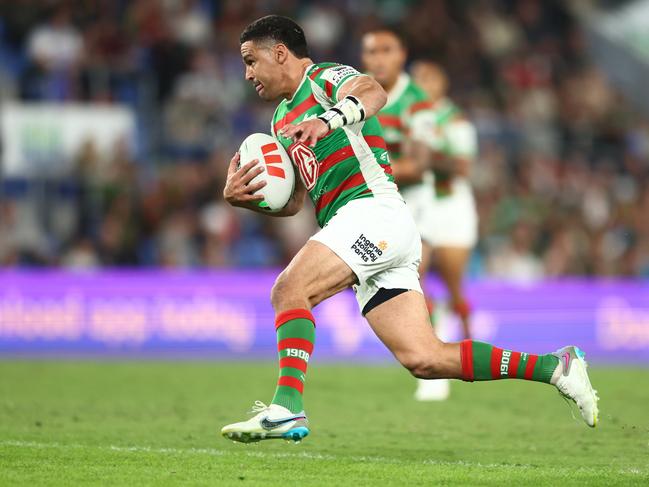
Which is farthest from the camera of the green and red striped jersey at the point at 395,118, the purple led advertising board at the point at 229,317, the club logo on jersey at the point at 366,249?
the purple led advertising board at the point at 229,317

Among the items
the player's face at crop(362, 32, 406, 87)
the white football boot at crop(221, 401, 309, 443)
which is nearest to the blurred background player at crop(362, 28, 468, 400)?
the player's face at crop(362, 32, 406, 87)

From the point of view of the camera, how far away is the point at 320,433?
26.5ft

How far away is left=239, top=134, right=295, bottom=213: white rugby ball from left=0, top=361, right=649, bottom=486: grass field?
1461 millimetres

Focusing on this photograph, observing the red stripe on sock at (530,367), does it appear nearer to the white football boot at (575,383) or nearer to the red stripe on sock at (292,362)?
the white football boot at (575,383)

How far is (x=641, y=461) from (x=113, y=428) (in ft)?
11.6

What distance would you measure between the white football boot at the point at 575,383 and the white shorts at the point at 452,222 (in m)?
4.35

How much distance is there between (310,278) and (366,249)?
35 cm

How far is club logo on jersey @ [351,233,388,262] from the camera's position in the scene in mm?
6375

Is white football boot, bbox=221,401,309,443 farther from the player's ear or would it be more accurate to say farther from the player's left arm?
the player's ear

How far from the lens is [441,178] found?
11.6 meters

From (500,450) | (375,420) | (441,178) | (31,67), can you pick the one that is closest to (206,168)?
(31,67)

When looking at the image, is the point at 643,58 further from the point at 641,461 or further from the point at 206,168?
the point at 641,461

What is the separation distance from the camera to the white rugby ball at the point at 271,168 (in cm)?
662

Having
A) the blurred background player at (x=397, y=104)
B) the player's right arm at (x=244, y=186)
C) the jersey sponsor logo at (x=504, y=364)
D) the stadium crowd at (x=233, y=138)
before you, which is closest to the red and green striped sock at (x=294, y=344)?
the player's right arm at (x=244, y=186)
